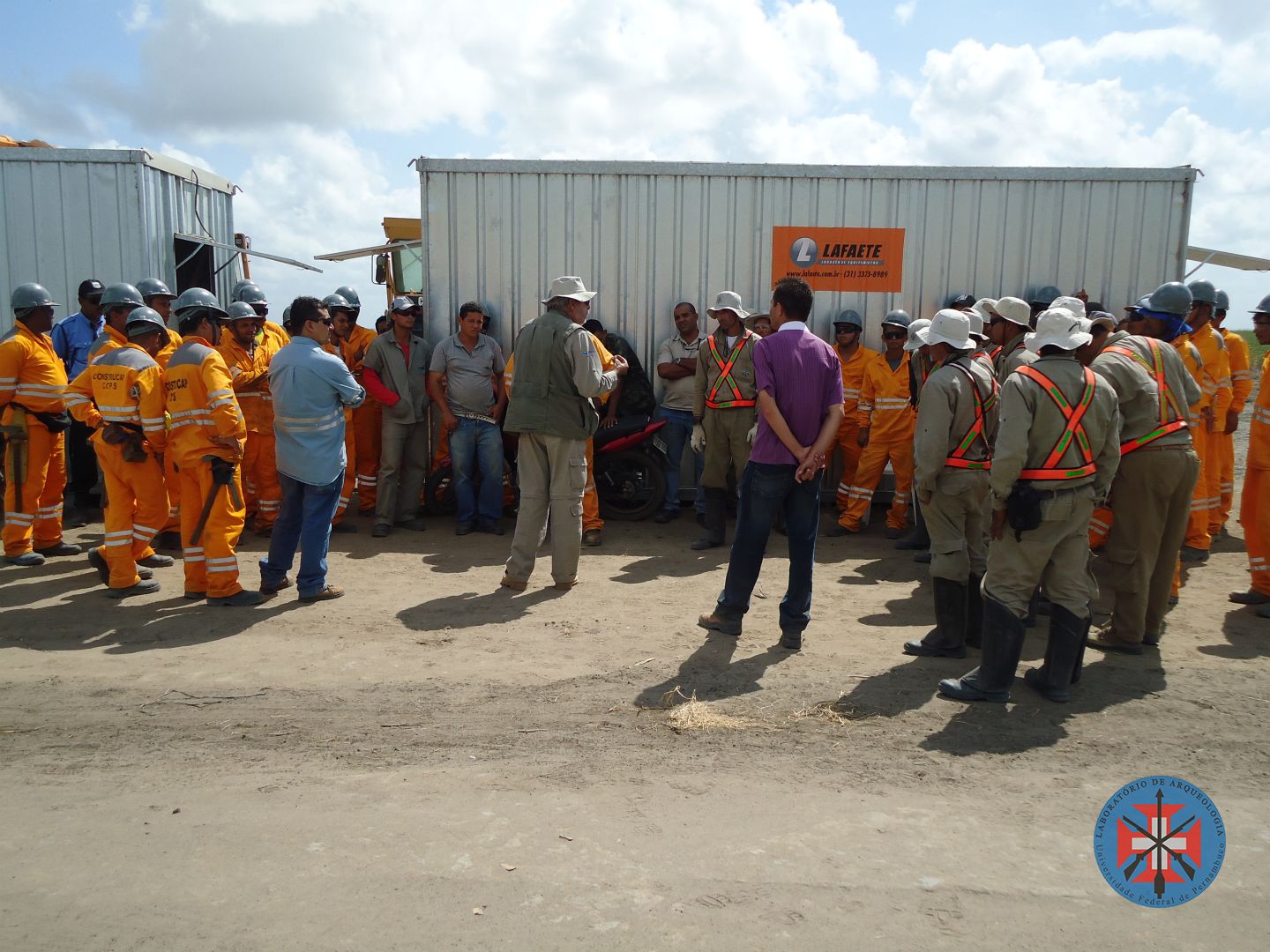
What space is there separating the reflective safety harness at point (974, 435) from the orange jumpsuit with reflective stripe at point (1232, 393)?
4012 mm

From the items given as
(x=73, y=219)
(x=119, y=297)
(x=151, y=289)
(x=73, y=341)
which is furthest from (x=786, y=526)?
(x=73, y=219)

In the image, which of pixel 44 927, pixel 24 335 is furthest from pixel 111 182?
pixel 44 927

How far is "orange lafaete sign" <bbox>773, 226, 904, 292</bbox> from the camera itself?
29.3 ft

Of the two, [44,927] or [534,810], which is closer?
[44,927]

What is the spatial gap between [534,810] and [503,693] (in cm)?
119

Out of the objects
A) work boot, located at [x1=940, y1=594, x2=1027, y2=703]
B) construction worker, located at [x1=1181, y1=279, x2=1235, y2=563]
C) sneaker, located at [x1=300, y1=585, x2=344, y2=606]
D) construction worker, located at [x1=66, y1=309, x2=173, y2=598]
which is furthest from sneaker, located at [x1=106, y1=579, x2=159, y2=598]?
construction worker, located at [x1=1181, y1=279, x2=1235, y2=563]

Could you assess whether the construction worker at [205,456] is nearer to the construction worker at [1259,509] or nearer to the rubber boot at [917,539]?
the rubber boot at [917,539]

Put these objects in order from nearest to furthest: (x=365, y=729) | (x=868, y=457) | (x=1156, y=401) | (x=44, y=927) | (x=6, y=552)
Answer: (x=44, y=927) < (x=365, y=729) < (x=1156, y=401) < (x=6, y=552) < (x=868, y=457)

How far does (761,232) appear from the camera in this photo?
8.94 m

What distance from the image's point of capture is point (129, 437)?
20.3 feet

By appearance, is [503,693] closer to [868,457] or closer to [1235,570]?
[868,457]

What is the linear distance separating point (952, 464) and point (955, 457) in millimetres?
40

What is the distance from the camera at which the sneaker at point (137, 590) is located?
624 cm

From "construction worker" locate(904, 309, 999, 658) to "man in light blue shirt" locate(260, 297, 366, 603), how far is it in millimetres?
3564
